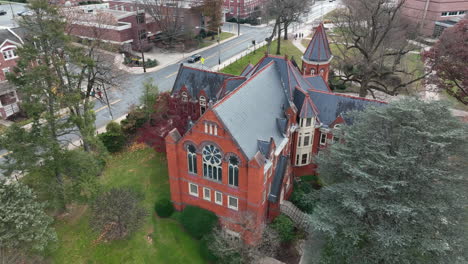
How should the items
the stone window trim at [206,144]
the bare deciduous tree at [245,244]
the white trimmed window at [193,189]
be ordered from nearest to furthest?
the bare deciduous tree at [245,244], the stone window trim at [206,144], the white trimmed window at [193,189]

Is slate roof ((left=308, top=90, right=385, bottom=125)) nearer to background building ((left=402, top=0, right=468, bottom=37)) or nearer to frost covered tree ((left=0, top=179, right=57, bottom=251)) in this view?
frost covered tree ((left=0, top=179, right=57, bottom=251))

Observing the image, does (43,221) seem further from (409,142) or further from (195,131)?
(409,142)

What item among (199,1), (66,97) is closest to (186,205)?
(66,97)

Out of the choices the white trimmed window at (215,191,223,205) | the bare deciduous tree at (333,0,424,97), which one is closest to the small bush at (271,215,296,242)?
the white trimmed window at (215,191,223,205)

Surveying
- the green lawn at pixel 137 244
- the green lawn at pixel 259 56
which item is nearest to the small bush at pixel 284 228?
the green lawn at pixel 137 244

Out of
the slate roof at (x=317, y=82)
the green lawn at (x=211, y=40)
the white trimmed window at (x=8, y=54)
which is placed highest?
the white trimmed window at (x=8, y=54)

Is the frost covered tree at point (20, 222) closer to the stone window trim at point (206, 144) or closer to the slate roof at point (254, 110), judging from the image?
the stone window trim at point (206, 144)
